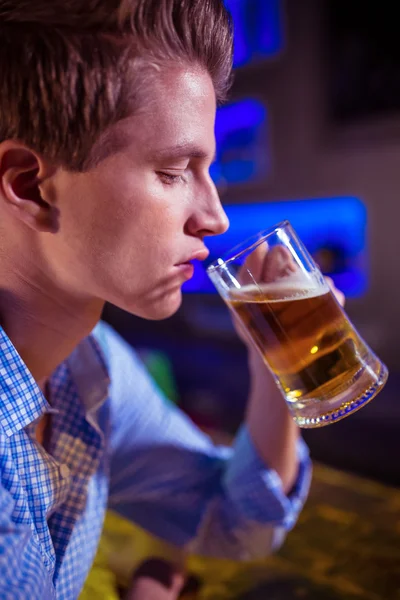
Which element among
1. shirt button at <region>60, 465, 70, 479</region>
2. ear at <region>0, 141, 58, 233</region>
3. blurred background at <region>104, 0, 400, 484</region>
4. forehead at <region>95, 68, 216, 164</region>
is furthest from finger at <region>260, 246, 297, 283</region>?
blurred background at <region>104, 0, 400, 484</region>

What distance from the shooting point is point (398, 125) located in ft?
9.13

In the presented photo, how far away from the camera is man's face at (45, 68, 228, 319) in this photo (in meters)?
0.74

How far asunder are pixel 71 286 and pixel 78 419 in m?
0.30

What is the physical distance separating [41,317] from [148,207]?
0.26 meters

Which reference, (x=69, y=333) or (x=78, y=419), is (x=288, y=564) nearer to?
(x=78, y=419)

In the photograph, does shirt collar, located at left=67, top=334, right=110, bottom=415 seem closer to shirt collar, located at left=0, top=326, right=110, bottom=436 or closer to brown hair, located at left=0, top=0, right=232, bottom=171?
shirt collar, located at left=0, top=326, right=110, bottom=436

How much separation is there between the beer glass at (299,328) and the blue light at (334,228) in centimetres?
233


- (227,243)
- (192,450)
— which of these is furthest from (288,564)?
(227,243)

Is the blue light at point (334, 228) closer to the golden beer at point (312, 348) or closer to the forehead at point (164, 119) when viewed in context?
the golden beer at point (312, 348)

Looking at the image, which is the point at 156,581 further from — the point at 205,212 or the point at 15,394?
the point at 205,212

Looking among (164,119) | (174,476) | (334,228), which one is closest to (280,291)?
Answer: (164,119)

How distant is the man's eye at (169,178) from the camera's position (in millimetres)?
771

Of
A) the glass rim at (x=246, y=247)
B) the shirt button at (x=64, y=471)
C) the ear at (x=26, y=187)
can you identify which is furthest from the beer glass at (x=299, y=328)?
the shirt button at (x=64, y=471)

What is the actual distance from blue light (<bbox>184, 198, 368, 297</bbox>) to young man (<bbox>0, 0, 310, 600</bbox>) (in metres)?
2.43
